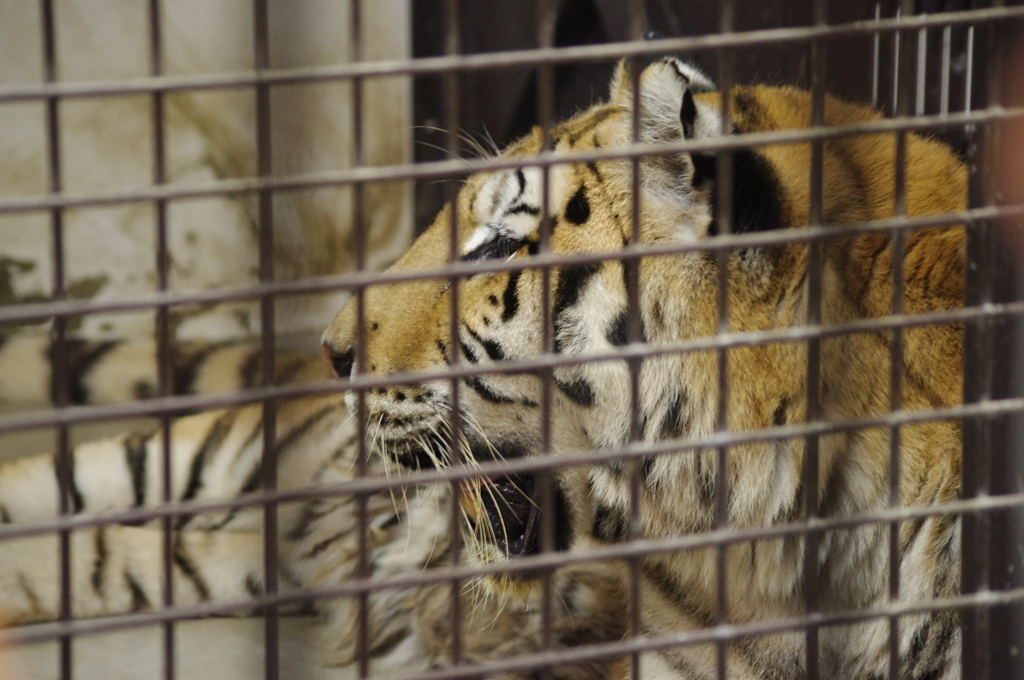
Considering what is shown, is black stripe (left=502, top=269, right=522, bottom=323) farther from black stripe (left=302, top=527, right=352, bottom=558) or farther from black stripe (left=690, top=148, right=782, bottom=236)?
black stripe (left=302, top=527, right=352, bottom=558)

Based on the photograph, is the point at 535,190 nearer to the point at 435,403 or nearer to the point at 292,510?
the point at 435,403

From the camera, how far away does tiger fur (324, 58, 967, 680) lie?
1.55 meters

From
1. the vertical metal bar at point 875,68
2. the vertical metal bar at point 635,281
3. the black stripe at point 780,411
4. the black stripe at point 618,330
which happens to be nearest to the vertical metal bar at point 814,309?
the vertical metal bar at point 635,281

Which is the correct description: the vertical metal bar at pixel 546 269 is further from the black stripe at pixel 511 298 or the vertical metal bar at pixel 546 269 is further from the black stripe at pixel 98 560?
the black stripe at pixel 98 560

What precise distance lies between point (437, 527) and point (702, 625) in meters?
0.75

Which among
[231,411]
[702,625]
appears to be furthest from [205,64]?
[702,625]

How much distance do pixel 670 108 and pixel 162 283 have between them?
82 centimetres

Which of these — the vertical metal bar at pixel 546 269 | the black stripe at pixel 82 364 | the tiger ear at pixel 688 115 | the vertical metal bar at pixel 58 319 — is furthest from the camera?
the black stripe at pixel 82 364

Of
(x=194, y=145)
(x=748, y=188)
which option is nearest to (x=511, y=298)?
(x=748, y=188)

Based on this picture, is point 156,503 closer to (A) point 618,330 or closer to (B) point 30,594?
(B) point 30,594

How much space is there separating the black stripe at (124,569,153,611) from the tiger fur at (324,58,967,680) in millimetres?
1058

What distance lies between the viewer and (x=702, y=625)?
1.82 m

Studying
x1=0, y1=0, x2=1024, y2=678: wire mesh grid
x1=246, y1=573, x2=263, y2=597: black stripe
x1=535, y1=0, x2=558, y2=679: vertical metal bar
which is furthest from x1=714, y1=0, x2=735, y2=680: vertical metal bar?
x1=246, y1=573, x2=263, y2=597: black stripe

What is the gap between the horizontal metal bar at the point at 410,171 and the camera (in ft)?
2.96
